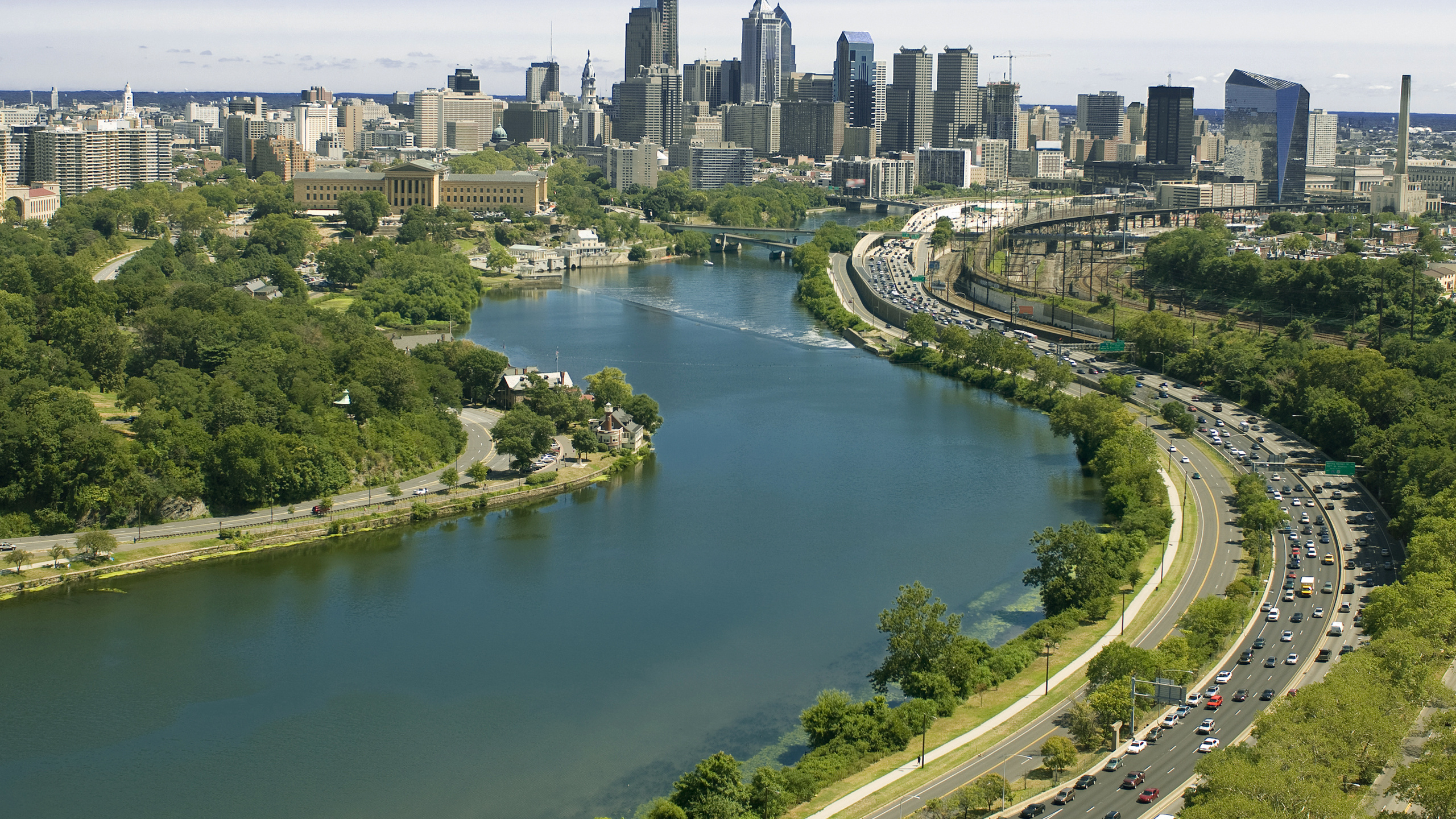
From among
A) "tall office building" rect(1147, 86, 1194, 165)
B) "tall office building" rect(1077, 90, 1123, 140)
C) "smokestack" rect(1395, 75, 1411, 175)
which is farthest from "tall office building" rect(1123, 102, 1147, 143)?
"smokestack" rect(1395, 75, 1411, 175)

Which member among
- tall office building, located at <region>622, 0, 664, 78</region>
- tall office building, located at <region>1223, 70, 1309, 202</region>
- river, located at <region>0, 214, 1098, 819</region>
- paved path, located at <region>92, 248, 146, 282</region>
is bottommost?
river, located at <region>0, 214, 1098, 819</region>

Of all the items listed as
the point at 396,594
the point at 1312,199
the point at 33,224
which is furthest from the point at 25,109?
the point at 396,594

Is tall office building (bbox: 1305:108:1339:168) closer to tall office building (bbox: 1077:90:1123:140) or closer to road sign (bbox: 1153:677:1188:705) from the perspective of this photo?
tall office building (bbox: 1077:90:1123:140)

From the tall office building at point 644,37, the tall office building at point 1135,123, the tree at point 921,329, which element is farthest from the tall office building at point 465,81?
the tree at point 921,329

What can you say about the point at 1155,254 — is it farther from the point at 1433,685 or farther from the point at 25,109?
the point at 25,109

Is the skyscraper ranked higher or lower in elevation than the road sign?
higher
